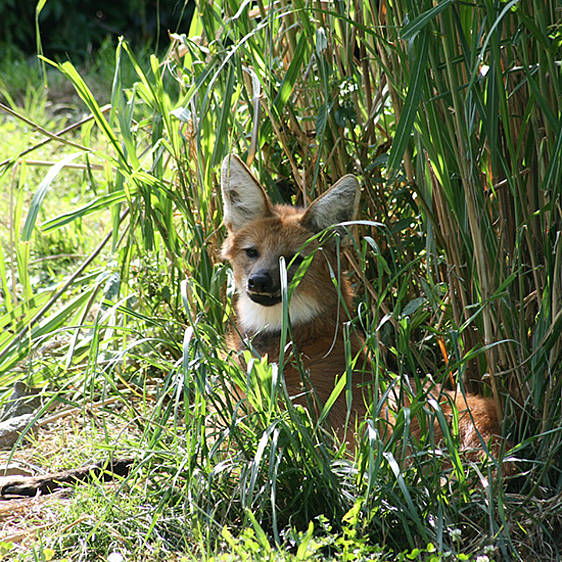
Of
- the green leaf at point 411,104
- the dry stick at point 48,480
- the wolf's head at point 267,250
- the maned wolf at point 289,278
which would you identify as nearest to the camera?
the green leaf at point 411,104

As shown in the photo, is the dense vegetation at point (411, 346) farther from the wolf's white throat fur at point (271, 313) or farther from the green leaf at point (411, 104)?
the wolf's white throat fur at point (271, 313)

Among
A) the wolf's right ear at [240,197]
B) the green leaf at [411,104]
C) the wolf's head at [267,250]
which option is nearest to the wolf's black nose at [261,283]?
the wolf's head at [267,250]

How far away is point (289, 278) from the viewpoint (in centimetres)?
352

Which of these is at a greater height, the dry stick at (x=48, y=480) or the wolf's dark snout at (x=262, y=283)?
the wolf's dark snout at (x=262, y=283)

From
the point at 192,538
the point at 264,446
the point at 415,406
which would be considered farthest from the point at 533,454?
the point at 192,538

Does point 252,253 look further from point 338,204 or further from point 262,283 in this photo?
point 338,204

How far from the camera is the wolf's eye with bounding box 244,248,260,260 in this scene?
3469 millimetres

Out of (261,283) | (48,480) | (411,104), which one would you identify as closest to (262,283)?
(261,283)

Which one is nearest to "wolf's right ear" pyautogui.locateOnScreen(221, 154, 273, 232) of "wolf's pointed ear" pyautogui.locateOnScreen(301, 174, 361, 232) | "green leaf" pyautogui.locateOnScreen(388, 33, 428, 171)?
"wolf's pointed ear" pyautogui.locateOnScreen(301, 174, 361, 232)

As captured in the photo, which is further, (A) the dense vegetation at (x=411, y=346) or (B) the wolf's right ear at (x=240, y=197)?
(B) the wolf's right ear at (x=240, y=197)

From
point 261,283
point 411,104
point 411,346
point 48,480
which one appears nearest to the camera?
point 411,104

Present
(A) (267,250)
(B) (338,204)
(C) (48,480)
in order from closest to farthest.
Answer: (C) (48,480) < (B) (338,204) < (A) (267,250)

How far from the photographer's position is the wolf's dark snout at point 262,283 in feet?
10.9

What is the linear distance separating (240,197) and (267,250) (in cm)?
26
